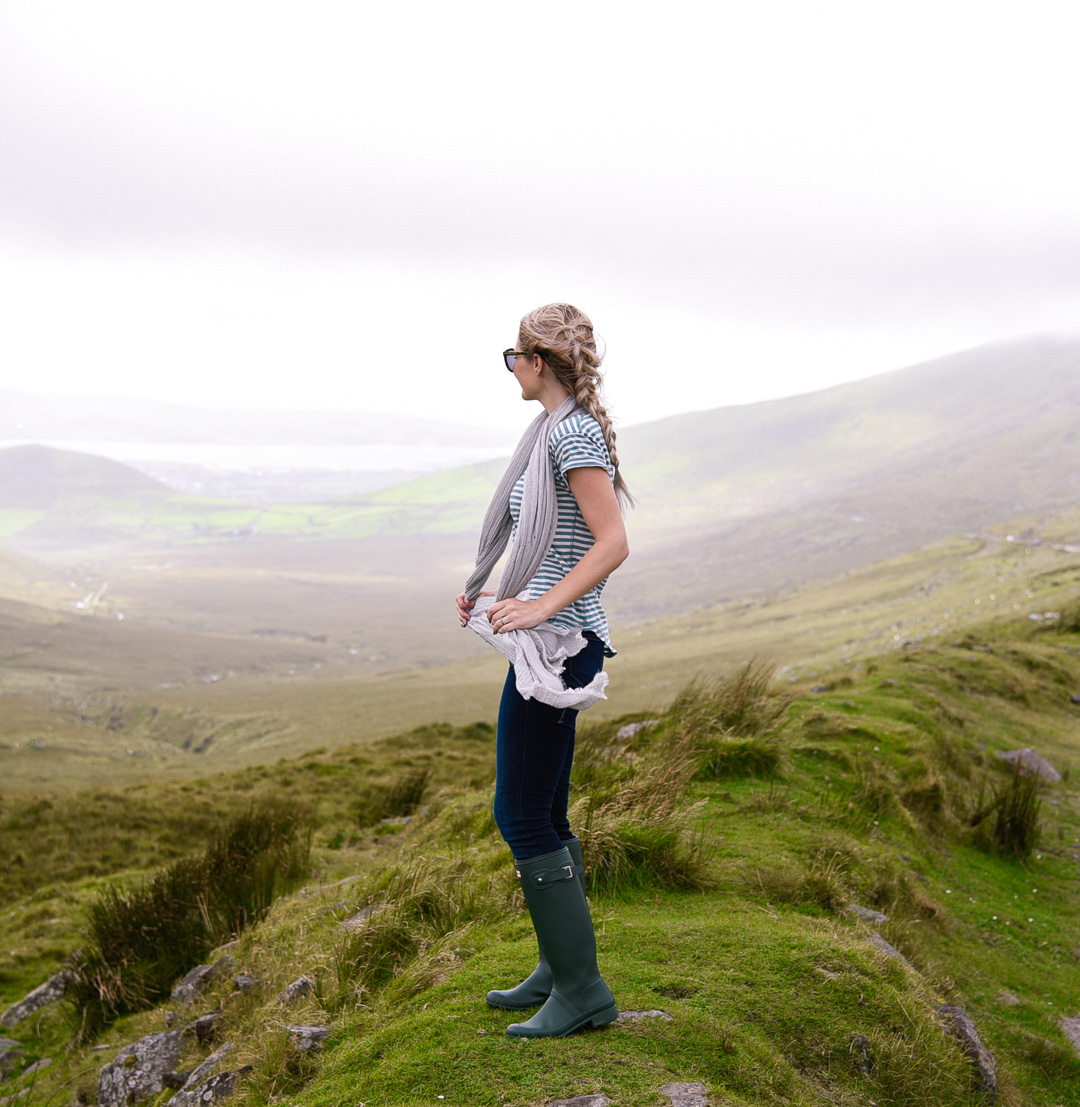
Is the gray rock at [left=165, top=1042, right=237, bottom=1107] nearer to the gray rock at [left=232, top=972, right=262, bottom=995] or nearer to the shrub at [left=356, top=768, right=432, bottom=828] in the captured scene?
the gray rock at [left=232, top=972, right=262, bottom=995]

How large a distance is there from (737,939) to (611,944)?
56 centimetres

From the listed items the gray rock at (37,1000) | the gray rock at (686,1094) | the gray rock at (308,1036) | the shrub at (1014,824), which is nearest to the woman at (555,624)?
the gray rock at (686,1094)

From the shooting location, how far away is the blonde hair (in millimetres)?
2797

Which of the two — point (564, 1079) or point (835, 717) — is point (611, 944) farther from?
point (835, 717)

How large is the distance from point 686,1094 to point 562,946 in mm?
564

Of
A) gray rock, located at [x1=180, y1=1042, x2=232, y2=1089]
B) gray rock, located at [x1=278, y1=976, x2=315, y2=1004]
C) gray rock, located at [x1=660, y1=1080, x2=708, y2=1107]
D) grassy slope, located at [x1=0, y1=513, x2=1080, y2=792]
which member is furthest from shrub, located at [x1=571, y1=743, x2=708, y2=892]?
grassy slope, located at [x1=0, y1=513, x2=1080, y2=792]

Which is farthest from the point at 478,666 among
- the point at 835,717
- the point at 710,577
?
the point at 710,577

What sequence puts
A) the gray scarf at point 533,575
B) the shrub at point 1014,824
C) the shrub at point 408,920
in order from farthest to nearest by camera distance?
the shrub at point 1014,824
the shrub at point 408,920
the gray scarf at point 533,575

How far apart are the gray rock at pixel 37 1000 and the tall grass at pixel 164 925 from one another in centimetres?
21

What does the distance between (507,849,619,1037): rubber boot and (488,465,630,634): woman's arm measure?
0.82 meters

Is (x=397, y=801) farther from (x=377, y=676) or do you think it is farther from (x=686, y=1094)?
(x=377, y=676)

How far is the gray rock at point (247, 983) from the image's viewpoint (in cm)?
459

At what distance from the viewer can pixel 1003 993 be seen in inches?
177

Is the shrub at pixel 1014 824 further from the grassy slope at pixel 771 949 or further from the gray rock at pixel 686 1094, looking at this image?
the gray rock at pixel 686 1094
